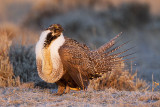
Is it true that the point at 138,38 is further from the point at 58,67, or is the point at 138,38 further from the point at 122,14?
the point at 58,67

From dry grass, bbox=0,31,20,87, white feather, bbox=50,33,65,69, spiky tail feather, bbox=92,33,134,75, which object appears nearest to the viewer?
white feather, bbox=50,33,65,69

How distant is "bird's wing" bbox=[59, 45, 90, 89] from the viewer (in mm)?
3775

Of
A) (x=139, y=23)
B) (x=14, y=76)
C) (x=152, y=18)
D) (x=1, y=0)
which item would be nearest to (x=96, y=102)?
(x=14, y=76)

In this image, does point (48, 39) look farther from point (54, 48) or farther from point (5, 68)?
point (5, 68)

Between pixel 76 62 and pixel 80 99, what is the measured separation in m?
0.48

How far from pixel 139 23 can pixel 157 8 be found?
14.1 feet

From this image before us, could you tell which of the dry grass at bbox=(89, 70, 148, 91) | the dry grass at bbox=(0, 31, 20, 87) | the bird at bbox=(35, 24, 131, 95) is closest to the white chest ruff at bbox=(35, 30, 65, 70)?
the bird at bbox=(35, 24, 131, 95)

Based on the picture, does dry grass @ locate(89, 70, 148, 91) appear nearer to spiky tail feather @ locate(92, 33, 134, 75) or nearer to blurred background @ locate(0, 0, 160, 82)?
spiky tail feather @ locate(92, 33, 134, 75)

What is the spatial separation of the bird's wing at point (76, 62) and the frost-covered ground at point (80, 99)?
223 millimetres

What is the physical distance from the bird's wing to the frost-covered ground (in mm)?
223

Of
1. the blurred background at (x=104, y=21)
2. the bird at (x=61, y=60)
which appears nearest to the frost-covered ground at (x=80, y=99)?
the bird at (x=61, y=60)

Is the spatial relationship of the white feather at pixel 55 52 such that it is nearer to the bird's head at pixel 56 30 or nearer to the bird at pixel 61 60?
the bird at pixel 61 60

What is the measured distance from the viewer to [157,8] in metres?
17.2

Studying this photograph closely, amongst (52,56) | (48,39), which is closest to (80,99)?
(52,56)
